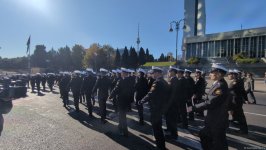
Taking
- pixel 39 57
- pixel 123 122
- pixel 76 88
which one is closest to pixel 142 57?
pixel 39 57

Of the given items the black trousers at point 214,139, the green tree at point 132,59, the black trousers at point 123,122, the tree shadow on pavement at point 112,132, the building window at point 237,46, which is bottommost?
the tree shadow on pavement at point 112,132

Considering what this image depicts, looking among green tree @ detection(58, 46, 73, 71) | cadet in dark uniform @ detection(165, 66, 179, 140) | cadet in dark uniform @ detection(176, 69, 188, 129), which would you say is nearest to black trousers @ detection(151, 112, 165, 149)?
cadet in dark uniform @ detection(165, 66, 179, 140)

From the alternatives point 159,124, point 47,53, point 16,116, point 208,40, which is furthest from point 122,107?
point 47,53

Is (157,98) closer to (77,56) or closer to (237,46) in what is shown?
(237,46)

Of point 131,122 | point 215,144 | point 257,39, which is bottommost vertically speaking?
point 131,122

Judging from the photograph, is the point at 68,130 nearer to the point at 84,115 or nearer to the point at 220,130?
the point at 84,115

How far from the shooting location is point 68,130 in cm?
886

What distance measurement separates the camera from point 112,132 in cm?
862

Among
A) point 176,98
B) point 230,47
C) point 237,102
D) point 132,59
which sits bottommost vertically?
point 237,102

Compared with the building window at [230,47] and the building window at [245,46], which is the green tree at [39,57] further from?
the building window at [245,46]

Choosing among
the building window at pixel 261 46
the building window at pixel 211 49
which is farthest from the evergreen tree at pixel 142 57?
the building window at pixel 261 46

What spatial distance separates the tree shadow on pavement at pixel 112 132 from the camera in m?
7.16

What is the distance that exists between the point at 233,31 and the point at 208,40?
784 cm

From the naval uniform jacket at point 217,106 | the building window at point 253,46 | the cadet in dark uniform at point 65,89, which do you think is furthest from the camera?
the building window at point 253,46
